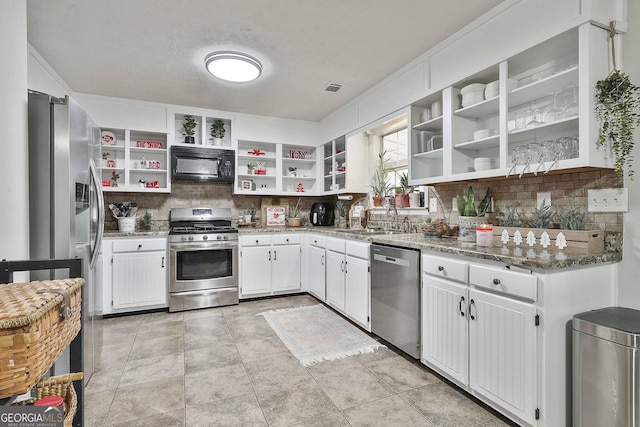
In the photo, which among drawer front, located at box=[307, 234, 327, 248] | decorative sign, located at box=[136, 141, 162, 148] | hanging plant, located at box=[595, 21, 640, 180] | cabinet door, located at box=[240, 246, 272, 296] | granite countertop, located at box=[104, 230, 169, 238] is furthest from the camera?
decorative sign, located at box=[136, 141, 162, 148]

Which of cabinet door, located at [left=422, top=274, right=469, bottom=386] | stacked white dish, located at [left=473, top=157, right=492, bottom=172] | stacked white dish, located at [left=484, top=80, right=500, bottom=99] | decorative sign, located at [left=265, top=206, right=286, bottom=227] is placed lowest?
cabinet door, located at [left=422, top=274, right=469, bottom=386]

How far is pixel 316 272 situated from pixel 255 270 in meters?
0.78

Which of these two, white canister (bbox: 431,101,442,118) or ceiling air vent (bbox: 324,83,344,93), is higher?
ceiling air vent (bbox: 324,83,344,93)

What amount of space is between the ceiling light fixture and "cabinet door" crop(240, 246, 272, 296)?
2.02 metres

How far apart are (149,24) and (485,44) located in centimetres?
238

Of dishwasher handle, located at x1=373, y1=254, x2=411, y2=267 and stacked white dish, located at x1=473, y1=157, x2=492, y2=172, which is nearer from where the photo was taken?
stacked white dish, located at x1=473, y1=157, x2=492, y2=172

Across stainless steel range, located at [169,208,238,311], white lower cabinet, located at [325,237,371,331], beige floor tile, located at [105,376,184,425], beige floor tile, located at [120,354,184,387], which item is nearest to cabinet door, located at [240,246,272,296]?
stainless steel range, located at [169,208,238,311]

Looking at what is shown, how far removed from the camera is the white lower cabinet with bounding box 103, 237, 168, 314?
138 inches

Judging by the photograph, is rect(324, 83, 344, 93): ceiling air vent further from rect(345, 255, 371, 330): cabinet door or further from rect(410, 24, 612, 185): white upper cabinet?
rect(345, 255, 371, 330): cabinet door

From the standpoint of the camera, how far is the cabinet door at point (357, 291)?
2.99 m

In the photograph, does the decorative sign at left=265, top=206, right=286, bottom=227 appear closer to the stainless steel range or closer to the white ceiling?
the stainless steel range

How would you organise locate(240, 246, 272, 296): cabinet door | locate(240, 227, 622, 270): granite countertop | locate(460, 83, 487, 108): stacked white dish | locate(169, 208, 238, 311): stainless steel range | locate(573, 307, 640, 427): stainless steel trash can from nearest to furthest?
locate(573, 307, 640, 427): stainless steel trash can, locate(240, 227, 622, 270): granite countertop, locate(460, 83, 487, 108): stacked white dish, locate(169, 208, 238, 311): stainless steel range, locate(240, 246, 272, 296): cabinet door

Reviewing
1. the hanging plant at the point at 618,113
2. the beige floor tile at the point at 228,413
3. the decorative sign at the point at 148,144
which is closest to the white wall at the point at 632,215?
the hanging plant at the point at 618,113

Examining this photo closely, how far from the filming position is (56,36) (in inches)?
96.5
